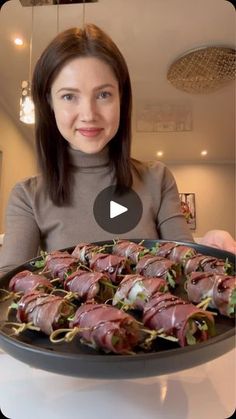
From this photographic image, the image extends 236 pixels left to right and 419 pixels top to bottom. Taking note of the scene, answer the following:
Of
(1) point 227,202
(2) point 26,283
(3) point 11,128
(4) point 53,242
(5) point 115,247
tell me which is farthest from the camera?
(1) point 227,202

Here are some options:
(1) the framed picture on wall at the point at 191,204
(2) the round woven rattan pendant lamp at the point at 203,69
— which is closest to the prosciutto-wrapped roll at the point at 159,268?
(2) the round woven rattan pendant lamp at the point at 203,69

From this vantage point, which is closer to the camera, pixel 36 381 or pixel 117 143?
pixel 36 381

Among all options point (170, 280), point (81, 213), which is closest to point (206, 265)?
point (170, 280)

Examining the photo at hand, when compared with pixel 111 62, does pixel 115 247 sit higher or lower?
lower

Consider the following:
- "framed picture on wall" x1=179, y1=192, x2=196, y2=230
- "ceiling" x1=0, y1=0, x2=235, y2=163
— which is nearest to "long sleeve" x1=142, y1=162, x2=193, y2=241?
"ceiling" x1=0, y1=0, x2=235, y2=163

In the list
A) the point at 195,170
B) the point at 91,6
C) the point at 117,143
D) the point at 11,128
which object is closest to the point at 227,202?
the point at 195,170

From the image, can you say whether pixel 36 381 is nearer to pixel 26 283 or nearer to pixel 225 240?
pixel 26 283

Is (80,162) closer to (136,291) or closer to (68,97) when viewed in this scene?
(68,97)
